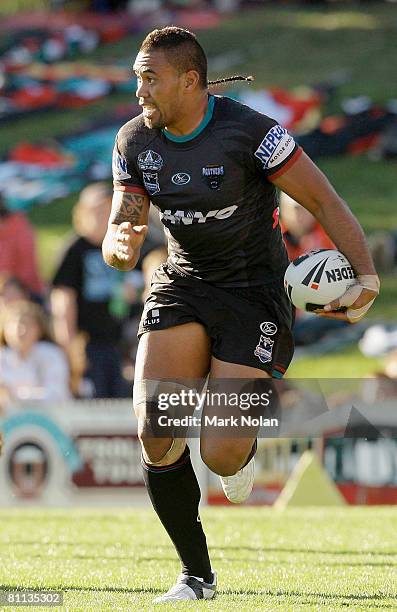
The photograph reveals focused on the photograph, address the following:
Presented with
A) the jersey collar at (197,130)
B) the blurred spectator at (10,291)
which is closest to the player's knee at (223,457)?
the jersey collar at (197,130)

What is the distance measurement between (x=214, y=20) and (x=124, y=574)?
23412 mm

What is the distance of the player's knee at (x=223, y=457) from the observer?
→ 18.7 ft

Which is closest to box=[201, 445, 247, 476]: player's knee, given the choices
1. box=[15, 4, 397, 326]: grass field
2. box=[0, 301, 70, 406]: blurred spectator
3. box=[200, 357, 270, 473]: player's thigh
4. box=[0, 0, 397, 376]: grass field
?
box=[200, 357, 270, 473]: player's thigh

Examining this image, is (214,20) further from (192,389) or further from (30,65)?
(192,389)

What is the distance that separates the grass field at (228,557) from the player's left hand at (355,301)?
1.23 meters

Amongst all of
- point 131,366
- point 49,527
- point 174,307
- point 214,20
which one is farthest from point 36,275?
point 214,20

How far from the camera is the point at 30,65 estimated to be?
2638 cm

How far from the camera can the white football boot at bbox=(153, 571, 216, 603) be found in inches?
215

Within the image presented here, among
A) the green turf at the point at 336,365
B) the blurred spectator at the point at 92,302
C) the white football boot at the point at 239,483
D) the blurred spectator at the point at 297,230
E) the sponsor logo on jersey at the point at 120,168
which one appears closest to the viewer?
the sponsor logo on jersey at the point at 120,168

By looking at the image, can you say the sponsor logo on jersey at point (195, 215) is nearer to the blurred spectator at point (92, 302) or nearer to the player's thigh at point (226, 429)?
the player's thigh at point (226, 429)

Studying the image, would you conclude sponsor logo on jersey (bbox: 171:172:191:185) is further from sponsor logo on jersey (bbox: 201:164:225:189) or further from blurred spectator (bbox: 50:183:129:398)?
blurred spectator (bbox: 50:183:129:398)

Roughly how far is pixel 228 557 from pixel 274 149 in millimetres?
2622

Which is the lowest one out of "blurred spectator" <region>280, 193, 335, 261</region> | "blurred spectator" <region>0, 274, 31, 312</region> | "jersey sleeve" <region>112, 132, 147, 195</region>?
"jersey sleeve" <region>112, 132, 147, 195</region>

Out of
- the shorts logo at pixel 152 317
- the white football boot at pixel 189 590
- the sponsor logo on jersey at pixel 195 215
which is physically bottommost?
the white football boot at pixel 189 590
